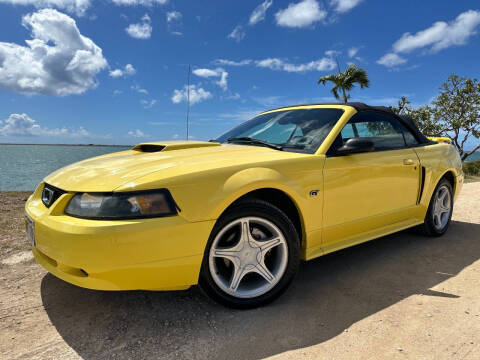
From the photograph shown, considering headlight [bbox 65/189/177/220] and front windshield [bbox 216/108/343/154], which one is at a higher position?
front windshield [bbox 216/108/343/154]

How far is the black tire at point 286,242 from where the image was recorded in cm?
205

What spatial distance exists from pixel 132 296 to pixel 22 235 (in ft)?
6.92

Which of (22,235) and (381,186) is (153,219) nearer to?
(381,186)

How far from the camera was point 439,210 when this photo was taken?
3.94m

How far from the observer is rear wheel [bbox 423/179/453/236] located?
3.78 metres

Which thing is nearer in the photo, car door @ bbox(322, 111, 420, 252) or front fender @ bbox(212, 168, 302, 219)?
front fender @ bbox(212, 168, 302, 219)

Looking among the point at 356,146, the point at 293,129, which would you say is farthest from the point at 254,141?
the point at 356,146

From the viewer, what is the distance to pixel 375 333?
196 centimetres

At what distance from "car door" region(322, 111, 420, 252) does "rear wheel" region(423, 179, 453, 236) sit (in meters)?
0.59

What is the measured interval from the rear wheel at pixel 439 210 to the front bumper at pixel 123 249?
2997mm

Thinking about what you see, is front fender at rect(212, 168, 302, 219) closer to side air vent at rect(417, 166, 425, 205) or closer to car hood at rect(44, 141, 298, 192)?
car hood at rect(44, 141, 298, 192)

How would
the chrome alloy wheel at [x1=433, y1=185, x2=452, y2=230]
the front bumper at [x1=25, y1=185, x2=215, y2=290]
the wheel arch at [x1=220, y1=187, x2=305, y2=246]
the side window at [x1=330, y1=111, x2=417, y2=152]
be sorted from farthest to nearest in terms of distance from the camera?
1. the chrome alloy wheel at [x1=433, y1=185, x2=452, y2=230]
2. the side window at [x1=330, y1=111, x2=417, y2=152]
3. the wheel arch at [x1=220, y1=187, x2=305, y2=246]
4. the front bumper at [x1=25, y1=185, x2=215, y2=290]

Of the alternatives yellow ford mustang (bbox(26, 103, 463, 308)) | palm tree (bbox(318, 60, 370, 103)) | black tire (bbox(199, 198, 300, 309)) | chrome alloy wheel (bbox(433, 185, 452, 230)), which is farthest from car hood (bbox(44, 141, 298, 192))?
palm tree (bbox(318, 60, 370, 103))

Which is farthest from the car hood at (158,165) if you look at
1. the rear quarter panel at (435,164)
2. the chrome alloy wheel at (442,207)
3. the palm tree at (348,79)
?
the palm tree at (348,79)
